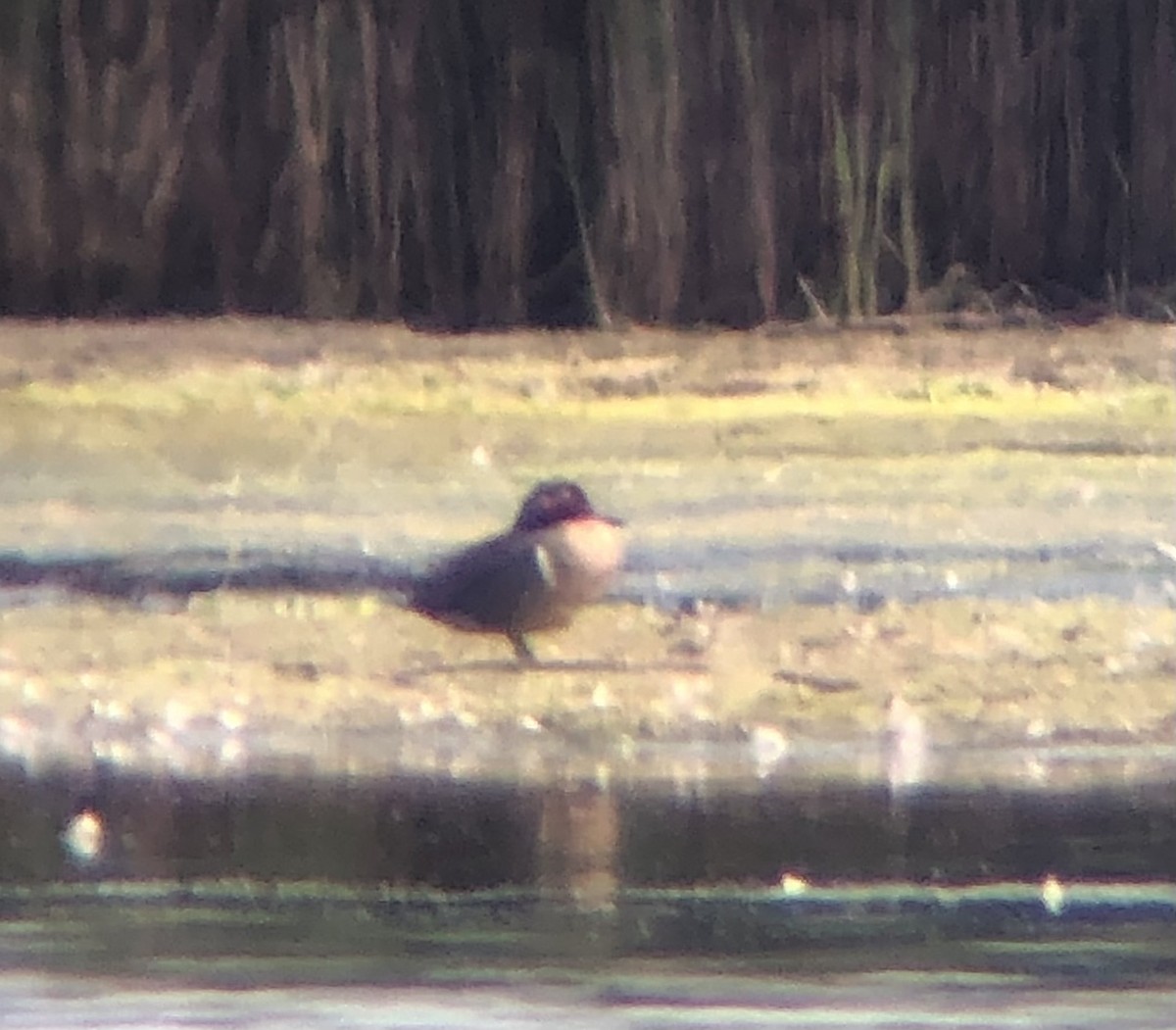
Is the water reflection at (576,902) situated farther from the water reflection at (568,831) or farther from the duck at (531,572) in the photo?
the duck at (531,572)

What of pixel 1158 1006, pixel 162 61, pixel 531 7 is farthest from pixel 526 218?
pixel 1158 1006

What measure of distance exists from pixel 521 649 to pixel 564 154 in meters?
0.47

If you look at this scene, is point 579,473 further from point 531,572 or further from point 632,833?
point 632,833

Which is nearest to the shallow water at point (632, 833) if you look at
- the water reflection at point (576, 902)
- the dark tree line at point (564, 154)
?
the water reflection at point (576, 902)

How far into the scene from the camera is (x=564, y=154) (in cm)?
233

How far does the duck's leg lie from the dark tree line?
1.02 feet

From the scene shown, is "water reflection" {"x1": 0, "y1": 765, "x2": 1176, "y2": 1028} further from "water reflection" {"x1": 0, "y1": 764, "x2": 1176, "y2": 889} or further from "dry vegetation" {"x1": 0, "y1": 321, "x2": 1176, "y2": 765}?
"dry vegetation" {"x1": 0, "y1": 321, "x2": 1176, "y2": 765}

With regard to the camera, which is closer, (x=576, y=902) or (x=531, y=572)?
(x=576, y=902)

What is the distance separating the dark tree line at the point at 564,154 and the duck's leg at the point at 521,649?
1.02 ft

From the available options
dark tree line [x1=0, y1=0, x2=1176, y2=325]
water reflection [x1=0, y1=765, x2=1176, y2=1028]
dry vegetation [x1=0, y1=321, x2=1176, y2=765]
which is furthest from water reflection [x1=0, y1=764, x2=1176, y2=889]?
dark tree line [x1=0, y1=0, x2=1176, y2=325]

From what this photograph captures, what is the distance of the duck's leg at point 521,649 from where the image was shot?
84.7 inches

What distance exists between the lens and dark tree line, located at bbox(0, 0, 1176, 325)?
230 cm

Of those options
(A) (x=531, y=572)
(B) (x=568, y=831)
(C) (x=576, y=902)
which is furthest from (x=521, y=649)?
(C) (x=576, y=902)

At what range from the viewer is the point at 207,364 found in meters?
2.28
